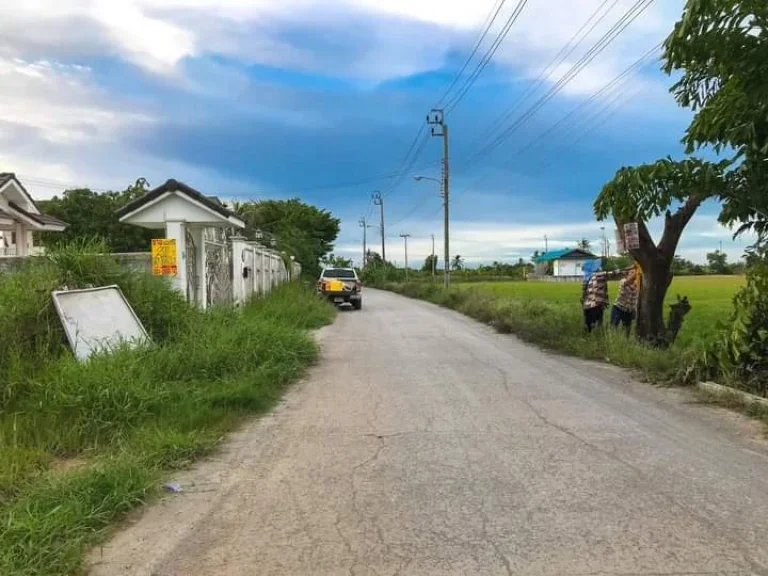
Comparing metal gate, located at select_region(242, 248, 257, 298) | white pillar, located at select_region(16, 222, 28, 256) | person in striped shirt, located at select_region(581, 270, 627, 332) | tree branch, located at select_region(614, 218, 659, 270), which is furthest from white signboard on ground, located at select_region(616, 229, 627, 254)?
white pillar, located at select_region(16, 222, 28, 256)

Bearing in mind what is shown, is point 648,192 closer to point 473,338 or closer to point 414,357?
point 414,357

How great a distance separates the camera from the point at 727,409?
7633 mm

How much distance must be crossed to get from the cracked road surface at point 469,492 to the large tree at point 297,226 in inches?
1109

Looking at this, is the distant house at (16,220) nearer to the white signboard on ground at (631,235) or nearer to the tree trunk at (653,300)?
the white signboard on ground at (631,235)

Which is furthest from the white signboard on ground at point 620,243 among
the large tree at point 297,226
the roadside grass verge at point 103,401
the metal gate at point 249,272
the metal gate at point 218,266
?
the large tree at point 297,226

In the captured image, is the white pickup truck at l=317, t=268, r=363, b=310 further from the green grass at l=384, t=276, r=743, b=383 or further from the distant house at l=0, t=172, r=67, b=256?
the distant house at l=0, t=172, r=67, b=256

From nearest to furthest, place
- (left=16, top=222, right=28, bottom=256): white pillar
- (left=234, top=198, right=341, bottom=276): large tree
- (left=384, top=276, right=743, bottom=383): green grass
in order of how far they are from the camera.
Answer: (left=384, top=276, right=743, bottom=383): green grass → (left=16, top=222, right=28, bottom=256): white pillar → (left=234, top=198, right=341, bottom=276): large tree

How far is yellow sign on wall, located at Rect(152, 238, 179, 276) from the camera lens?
12211mm

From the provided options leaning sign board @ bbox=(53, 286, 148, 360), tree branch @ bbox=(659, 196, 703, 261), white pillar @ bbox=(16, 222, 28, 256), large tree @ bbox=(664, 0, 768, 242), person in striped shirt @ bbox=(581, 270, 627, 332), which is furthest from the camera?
white pillar @ bbox=(16, 222, 28, 256)

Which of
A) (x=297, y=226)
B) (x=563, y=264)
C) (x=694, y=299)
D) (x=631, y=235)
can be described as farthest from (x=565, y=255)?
(x=631, y=235)

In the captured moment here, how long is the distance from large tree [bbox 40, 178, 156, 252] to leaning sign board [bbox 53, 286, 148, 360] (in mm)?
26503

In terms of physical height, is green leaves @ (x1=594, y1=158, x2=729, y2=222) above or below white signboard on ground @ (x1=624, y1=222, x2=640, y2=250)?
above

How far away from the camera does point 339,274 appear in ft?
101

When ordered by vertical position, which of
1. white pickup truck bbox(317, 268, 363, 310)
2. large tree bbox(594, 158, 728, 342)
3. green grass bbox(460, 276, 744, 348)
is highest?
large tree bbox(594, 158, 728, 342)
